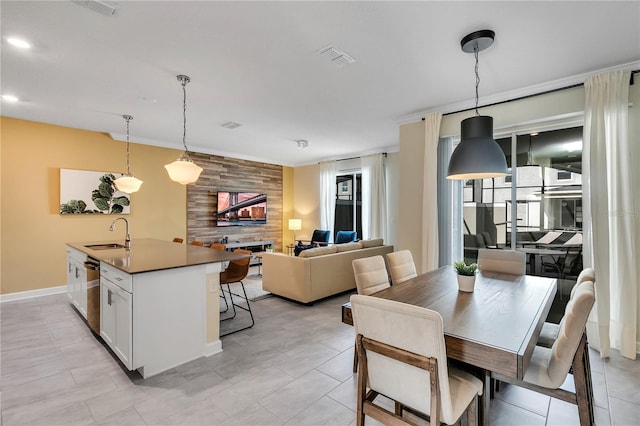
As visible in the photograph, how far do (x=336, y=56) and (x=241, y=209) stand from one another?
17.4 ft

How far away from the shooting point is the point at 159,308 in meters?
2.53

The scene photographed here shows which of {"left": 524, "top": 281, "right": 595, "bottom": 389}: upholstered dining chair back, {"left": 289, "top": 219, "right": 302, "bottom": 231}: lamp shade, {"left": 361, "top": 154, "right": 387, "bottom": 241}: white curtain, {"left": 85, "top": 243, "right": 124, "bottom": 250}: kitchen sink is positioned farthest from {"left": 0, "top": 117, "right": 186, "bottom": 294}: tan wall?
{"left": 524, "top": 281, "right": 595, "bottom": 389}: upholstered dining chair back

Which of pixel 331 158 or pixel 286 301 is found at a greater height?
pixel 331 158

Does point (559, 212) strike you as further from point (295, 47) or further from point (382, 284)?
point (295, 47)

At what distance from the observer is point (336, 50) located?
260 centimetres

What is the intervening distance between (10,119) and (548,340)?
7124 mm

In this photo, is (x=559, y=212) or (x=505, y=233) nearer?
(x=559, y=212)

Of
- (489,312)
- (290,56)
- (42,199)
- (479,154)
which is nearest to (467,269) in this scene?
(489,312)

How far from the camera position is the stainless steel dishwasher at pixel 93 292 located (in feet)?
9.96

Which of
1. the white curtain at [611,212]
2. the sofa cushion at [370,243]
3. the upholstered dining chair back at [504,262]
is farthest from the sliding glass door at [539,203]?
the sofa cushion at [370,243]

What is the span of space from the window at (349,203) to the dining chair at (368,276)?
4.66 m

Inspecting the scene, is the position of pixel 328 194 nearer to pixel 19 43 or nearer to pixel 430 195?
pixel 430 195

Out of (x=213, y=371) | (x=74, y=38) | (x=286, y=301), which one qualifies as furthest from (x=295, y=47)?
(x=286, y=301)

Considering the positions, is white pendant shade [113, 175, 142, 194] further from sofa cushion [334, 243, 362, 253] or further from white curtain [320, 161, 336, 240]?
white curtain [320, 161, 336, 240]
